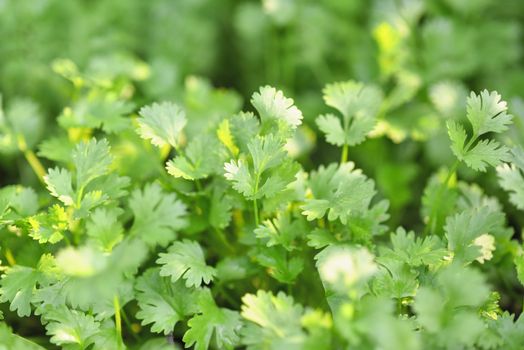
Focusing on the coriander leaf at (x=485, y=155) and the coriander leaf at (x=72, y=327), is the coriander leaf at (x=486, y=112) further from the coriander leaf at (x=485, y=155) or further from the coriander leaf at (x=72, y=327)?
the coriander leaf at (x=72, y=327)

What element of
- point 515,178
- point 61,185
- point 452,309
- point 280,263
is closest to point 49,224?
point 61,185

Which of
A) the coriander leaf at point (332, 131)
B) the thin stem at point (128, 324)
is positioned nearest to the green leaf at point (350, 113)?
the coriander leaf at point (332, 131)

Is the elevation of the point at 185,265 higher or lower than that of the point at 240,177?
lower

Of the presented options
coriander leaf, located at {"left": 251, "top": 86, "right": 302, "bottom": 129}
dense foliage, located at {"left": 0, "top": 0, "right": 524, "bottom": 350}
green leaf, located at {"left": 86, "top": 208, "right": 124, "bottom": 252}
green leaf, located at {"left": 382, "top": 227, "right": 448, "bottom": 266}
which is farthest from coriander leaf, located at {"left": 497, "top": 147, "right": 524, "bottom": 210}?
green leaf, located at {"left": 86, "top": 208, "right": 124, "bottom": 252}

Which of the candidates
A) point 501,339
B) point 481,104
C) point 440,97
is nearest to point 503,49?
point 440,97

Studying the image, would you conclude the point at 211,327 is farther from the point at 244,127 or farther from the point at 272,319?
the point at 244,127

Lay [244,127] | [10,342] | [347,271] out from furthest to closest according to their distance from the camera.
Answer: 1. [244,127]
2. [10,342]
3. [347,271]
